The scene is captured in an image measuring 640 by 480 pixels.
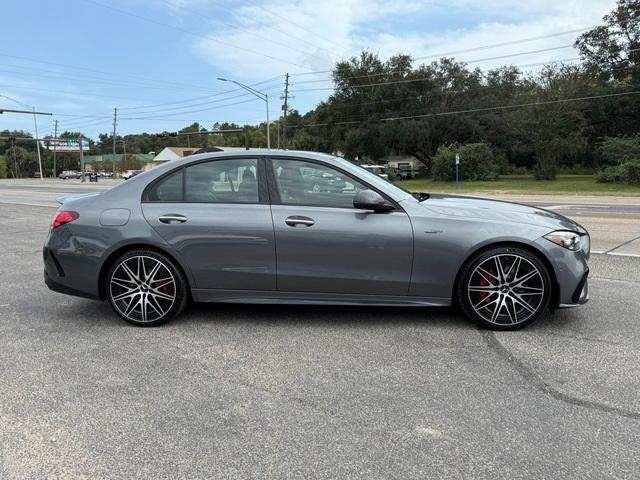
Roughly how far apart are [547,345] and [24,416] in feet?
12.1

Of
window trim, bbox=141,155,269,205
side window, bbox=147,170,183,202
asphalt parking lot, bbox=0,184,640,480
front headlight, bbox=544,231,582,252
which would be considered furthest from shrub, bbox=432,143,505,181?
side window, bbox=147,170,183,202

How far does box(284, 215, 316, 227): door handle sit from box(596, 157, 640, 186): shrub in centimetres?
3571

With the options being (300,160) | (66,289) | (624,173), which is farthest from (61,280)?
(624,173)

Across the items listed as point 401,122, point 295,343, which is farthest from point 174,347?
point 401,122

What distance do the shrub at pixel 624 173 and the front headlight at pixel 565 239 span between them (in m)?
34.6

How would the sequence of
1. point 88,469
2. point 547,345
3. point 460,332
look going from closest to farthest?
point 88,469 < point 547,345 < point 460,332

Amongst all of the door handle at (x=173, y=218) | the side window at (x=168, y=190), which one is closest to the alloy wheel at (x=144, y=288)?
the door handle at (x=173, y=218)

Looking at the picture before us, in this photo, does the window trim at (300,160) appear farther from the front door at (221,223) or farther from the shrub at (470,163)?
the shrub at (470,163)

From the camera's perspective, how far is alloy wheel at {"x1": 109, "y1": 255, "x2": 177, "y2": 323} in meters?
4.75

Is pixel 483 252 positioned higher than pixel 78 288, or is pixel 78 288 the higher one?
pixel 483 252

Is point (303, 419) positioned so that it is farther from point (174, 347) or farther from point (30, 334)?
point (30, 334)

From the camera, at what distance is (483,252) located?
4484mm

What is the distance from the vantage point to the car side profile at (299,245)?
448 cm

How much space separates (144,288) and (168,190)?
894mm
